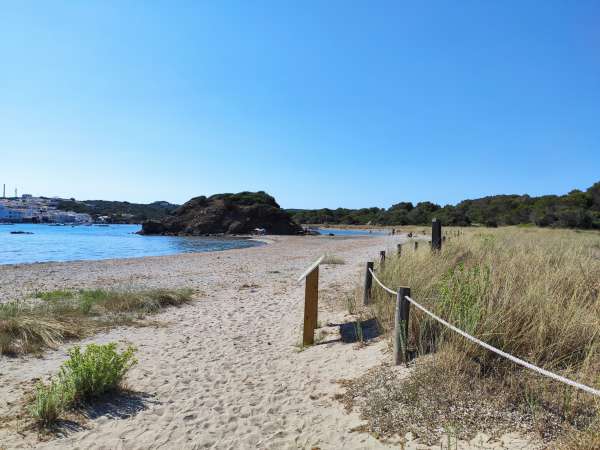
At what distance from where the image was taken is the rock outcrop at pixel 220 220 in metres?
70.9

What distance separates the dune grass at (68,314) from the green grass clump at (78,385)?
7.02 ft

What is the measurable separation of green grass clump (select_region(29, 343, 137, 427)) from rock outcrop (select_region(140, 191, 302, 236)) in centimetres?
6597

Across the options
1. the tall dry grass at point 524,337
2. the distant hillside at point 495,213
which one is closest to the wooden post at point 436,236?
the tall dry grass at point 524,337

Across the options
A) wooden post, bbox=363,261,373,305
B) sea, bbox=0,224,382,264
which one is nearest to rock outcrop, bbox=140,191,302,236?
sea, bbox=0,224,382,264

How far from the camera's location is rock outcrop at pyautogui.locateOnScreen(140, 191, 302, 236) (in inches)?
2790

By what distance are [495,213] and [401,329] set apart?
73989 millimetres

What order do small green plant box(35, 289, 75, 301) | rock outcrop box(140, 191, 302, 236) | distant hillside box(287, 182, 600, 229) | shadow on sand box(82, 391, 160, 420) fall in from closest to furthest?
shadow on sand box(82, 391, 160, 420) → small green plant box(35, 289, 75, 301) → distant hillside box(287, 182, 600, 229) → rock outcrop box(140, 191, 302, 236)

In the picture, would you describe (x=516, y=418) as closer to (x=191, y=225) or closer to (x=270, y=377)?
(x=270, y=377)

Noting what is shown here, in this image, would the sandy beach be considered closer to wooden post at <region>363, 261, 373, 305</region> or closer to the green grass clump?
the green grass clump

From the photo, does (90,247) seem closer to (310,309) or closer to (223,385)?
(310,309)

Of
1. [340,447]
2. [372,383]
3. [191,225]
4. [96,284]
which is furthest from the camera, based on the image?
[191,225]

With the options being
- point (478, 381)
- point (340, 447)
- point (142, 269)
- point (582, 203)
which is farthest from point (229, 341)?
point (582, 203)

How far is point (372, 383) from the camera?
414 cm

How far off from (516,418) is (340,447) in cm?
135
